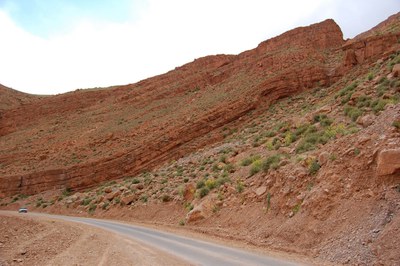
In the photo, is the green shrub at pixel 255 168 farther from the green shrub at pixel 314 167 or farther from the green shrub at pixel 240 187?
the green shrub at pixel 314 167

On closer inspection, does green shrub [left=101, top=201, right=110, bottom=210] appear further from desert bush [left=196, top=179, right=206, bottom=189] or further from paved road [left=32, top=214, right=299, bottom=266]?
paved road [left=32, top=214, right=299, bottom=266]

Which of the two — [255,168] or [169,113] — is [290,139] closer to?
[255,168]

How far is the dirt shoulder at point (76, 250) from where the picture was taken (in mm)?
10383

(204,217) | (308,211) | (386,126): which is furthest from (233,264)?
(204,217)

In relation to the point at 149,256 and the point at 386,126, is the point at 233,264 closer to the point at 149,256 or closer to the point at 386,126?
the point at 149,256

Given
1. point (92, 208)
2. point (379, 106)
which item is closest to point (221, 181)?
point (379, 106)

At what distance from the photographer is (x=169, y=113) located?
42844mm

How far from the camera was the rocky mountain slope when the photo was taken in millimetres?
11359

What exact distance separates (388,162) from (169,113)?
3341 centimetres

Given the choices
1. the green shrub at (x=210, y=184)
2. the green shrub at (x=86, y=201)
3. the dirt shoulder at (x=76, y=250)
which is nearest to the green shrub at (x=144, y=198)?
the green shrub at (x=210, y=184)

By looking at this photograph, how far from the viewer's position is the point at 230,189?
60.2 feet

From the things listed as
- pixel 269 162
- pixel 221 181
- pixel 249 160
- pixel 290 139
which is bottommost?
pixel 221 181

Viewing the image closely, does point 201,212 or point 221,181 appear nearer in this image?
point 201,212

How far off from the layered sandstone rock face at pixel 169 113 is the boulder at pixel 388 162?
19.4 metres
